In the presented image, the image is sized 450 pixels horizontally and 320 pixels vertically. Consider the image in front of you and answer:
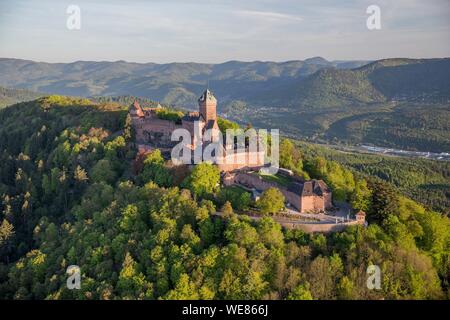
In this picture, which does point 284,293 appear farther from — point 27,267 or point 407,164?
point 407,164

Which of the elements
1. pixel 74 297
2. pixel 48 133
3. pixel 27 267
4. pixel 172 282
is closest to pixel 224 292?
pixel 172 282

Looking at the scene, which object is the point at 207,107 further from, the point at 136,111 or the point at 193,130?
the point at 136,111

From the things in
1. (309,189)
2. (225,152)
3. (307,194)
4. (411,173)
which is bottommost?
(411,173)

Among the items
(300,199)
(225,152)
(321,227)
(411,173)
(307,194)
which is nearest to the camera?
(321,227)

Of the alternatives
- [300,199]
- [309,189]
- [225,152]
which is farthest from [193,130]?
[300,199]

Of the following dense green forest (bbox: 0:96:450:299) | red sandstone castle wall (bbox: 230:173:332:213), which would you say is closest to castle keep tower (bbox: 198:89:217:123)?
dense green forest (bbox: 0:96:450:299)

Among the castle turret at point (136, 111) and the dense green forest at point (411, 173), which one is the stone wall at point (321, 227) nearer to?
the castle turret at point (136, 111)
